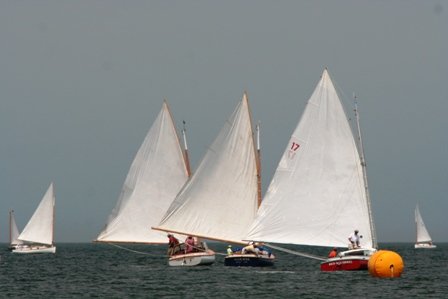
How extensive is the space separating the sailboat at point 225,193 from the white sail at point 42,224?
219 ft

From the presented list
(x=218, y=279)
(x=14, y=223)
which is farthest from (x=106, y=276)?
(x=14, y=223)

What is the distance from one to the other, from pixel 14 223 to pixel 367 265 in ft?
405

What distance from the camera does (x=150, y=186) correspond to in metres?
96.4

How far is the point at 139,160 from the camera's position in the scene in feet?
314

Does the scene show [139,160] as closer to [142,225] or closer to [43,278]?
[142,225]

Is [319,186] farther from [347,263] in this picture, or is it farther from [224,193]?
[224,193]

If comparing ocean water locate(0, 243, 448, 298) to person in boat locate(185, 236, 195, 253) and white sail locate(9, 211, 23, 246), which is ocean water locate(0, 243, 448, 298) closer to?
person in boat locate(185, 236, 195, 253)

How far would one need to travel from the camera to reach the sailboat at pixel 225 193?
85.6 metres

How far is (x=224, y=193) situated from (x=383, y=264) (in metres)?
19.0

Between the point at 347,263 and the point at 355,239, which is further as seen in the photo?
the point at 347,263

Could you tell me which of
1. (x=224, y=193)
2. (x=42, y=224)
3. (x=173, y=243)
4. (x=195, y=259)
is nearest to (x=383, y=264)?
(x=224, y=193)

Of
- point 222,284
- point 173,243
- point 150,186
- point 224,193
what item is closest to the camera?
point 222,284

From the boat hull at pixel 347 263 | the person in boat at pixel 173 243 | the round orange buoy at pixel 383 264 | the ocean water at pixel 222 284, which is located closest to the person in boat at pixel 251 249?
the ocean water at pixel 222 284

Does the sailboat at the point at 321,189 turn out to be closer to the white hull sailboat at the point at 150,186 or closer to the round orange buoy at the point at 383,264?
the round orange buoy at the point at 383,264
